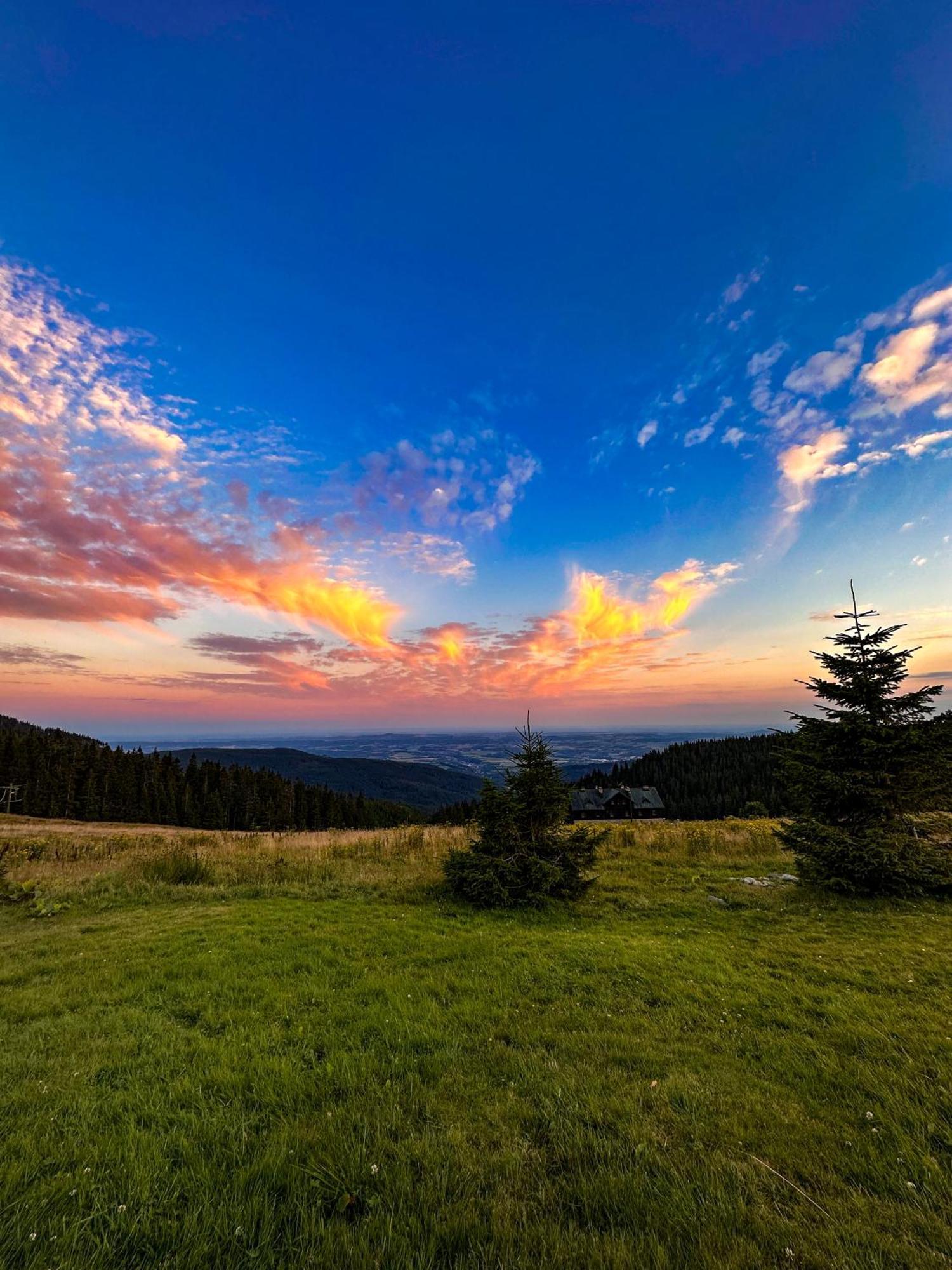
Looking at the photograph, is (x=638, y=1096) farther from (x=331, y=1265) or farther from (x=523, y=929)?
(x=523, y=929)

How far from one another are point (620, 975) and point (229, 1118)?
5830mm

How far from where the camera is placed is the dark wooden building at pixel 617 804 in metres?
66.9

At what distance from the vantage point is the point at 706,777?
9675cm

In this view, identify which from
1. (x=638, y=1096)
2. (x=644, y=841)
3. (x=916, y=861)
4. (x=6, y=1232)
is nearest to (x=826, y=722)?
(x=916, y=861)

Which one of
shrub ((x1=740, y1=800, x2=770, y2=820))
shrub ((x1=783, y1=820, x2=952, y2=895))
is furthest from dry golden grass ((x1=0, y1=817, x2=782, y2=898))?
shrub ((x1=783, y1=820, x2=952, y2=895))

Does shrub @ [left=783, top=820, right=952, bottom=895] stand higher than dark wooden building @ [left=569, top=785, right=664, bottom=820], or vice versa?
shrub @ [left=783, top=820, right=952, bottom=895]

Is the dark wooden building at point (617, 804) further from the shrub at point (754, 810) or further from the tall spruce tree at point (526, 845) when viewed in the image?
the tall spruce tree at point (526, 845)

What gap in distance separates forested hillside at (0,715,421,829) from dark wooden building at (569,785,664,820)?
83.8 feet

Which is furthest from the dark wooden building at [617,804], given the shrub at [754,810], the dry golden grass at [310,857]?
the dry golden grass at [310,857]

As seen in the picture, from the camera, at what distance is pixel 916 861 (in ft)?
40.3

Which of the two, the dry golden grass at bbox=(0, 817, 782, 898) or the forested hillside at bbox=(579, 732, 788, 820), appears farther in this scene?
the forested hillside at bbox=(579, 732, 788, 820)

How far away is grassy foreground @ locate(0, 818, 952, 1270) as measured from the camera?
10.00 ft

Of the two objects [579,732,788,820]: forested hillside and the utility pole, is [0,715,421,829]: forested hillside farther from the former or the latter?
[579,732,788,820]: forested hillside

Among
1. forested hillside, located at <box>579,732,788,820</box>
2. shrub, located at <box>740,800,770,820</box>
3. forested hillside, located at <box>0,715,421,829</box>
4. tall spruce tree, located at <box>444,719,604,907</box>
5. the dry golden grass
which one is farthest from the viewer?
forested hillside, located at <box>579,732,788,820</box>
